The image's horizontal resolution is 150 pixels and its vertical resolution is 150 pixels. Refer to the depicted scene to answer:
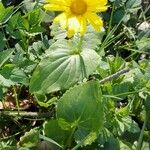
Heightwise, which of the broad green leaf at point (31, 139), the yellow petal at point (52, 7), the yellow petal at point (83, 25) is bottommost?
the broad green leaf at point (31, 139)

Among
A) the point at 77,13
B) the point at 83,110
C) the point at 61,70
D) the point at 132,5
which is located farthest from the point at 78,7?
the point at 132,5

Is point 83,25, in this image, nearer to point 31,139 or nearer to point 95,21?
point 95,21

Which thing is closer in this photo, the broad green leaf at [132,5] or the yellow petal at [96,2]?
the yellow petal at [96,2]

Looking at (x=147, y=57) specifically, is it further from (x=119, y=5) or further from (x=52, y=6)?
(x=52, y=6)

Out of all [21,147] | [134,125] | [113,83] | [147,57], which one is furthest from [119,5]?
[21,147]

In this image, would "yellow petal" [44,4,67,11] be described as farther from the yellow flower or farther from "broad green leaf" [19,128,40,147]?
"broad green leaf" [19,128,40,147]

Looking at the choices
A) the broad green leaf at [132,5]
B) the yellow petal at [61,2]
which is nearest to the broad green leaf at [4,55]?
the yellow petal at [61,2]

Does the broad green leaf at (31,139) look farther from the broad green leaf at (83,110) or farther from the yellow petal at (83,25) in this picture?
the yellow petal at (83,25)
